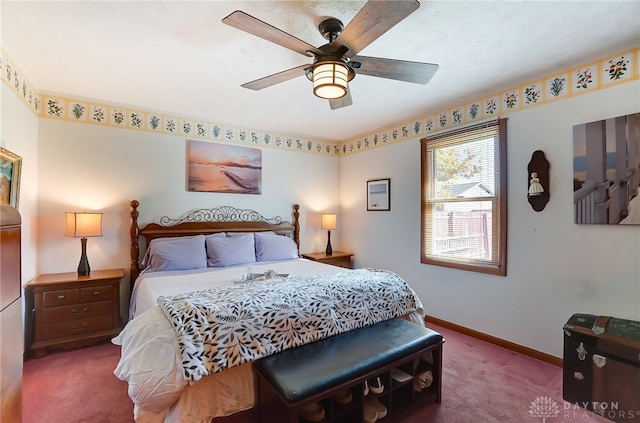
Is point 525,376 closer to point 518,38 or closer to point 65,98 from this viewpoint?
point 518,38

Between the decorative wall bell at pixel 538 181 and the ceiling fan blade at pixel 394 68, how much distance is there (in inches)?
55.9

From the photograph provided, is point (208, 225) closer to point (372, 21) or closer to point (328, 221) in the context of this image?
point (328, 221)

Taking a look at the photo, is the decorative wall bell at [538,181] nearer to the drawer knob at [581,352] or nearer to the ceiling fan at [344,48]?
the drawer knob at [581,352]

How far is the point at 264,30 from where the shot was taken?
1.50m

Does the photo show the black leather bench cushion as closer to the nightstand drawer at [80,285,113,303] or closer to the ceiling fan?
the ceiling fan

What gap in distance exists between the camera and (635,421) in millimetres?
1768

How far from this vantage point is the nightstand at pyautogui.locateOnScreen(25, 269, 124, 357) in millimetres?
2656

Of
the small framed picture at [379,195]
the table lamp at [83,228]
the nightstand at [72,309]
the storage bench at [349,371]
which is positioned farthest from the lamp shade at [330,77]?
the nightstand at [72,309]

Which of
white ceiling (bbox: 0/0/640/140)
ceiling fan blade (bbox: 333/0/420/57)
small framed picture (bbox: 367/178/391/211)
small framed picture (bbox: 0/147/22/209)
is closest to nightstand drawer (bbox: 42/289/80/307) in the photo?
small framed picture (bbox: 0/147/22/209)

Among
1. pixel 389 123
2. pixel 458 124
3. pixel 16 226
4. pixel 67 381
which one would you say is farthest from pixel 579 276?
pixel 67 381

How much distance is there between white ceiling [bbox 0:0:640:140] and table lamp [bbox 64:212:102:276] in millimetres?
1226

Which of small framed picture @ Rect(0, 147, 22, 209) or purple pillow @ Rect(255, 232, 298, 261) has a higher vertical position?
small framed picture @ Rect(0, 147, 22, 209)

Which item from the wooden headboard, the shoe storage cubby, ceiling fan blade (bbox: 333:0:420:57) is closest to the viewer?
ceiling fan blade (bbox: 333:0:420:57)

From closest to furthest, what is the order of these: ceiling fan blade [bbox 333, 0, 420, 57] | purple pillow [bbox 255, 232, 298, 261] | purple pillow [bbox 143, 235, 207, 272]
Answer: ceiling fan blade [bbox 333, 0, 420, 57] → purple pillow [bbox 143, 235, 207, 272] → purple pillow [bbox 255, 232, 298, 261]
